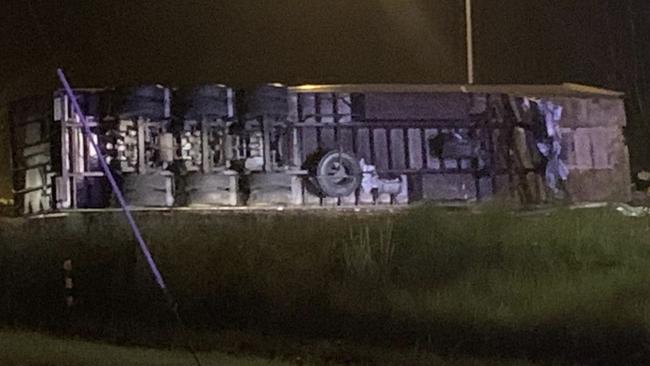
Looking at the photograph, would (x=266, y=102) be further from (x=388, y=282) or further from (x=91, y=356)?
(x=91, y=356)

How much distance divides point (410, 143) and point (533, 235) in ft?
30.1

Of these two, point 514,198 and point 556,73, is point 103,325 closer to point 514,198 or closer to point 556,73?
point 514,198

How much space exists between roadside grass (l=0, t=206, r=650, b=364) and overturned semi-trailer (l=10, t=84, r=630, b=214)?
480cm

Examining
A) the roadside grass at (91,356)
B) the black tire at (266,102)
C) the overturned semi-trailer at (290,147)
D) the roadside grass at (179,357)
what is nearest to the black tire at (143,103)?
the overturned semi-trailer at (290,147)

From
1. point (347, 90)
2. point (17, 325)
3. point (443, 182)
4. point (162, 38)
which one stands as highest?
point (162, 38)

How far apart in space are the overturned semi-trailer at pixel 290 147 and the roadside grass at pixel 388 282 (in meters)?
4.80

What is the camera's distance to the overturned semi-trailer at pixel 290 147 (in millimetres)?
21203

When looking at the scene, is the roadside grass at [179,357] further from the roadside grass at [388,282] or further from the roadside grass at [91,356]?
the roadside grass at [388,282]

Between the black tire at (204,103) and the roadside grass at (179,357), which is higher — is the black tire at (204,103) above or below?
above

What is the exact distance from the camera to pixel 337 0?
4038 centimetres

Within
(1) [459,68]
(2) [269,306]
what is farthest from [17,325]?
(1) [459,68]

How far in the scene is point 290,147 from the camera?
2238 centimetres

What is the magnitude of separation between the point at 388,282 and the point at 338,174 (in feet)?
31.6

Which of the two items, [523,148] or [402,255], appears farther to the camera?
[523,148]
